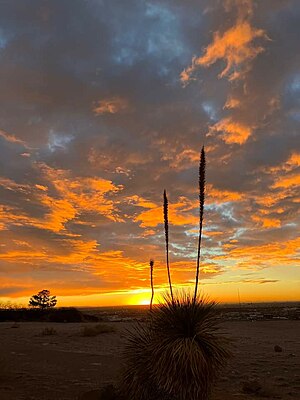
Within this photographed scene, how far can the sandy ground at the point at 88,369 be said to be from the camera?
1026cm

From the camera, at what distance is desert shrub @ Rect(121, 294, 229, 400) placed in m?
7.31

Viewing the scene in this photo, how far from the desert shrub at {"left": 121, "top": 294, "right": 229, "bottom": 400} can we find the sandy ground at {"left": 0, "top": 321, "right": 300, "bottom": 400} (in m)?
2.05

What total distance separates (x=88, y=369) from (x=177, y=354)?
7.24 meters

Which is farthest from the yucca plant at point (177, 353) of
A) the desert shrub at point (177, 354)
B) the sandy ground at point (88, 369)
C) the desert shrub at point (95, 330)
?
the desert shrub at point (95, 330)

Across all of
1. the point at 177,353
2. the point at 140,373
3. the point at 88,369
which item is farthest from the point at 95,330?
the point at 177,353

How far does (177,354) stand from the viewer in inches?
289

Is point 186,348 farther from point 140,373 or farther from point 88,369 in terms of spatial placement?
point 88,369

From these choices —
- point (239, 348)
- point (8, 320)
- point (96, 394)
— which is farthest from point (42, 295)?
point (96, 394)

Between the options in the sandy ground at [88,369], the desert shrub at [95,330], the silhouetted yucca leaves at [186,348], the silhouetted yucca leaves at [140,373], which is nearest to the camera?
the silhouetted yucca leaves at [186,348]

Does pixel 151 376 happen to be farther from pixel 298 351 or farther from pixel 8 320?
pixel 8 320

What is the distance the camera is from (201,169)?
847 cm

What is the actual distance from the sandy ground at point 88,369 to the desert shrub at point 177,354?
2052mm

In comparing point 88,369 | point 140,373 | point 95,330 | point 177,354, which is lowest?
Answer: point 88,369

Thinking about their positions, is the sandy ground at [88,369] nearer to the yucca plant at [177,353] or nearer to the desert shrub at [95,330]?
the yucca plant at [177,353]
